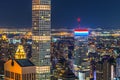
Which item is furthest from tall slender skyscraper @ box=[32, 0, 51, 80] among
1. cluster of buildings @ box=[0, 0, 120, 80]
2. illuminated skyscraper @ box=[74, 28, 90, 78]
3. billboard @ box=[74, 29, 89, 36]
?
billboard @ box=[74, 29, 89, 36]

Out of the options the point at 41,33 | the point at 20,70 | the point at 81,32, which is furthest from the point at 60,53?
the point at 20,70

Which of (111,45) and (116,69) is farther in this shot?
(111,45)

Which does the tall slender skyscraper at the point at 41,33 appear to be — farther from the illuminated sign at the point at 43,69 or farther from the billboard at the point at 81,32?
the billboard at the point at 81,32

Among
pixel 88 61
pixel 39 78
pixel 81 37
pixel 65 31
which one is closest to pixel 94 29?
pixel 65 31

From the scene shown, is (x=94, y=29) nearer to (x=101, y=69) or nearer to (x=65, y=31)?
(x=65, y=31)

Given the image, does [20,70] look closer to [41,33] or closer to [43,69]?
[43,69]

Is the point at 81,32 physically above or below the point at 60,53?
above

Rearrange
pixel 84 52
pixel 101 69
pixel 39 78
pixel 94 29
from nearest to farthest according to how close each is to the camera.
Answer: pixel 39 78
pixel 101 69
pixel 84 52
pixel 94 29

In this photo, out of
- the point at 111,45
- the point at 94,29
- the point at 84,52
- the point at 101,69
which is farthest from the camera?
the point at 94,29

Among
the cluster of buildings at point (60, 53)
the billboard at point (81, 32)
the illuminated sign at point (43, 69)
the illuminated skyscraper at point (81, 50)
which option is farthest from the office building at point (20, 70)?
the billboard at point (81, 32)
